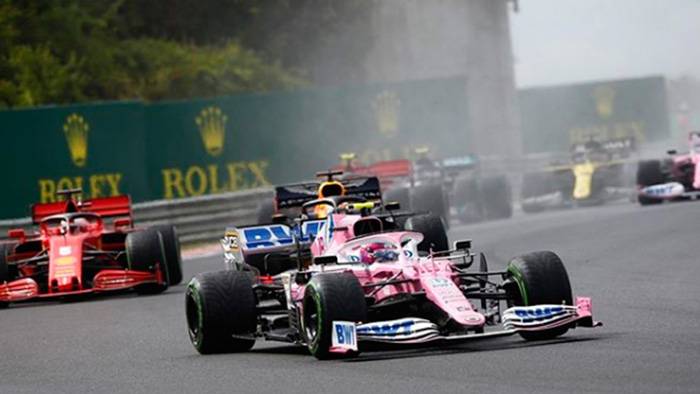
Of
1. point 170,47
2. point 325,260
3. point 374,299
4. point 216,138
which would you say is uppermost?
point 170,47

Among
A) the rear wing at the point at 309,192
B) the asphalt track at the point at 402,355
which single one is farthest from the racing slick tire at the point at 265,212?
the rear wing at the point at 309,192

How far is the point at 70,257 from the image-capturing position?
21.8 metres

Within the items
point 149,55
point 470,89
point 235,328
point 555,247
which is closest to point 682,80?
point 470,89

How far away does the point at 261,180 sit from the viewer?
3641 centimetres

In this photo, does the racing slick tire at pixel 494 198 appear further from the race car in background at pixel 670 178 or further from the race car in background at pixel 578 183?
the race car in background at pixel 670 178

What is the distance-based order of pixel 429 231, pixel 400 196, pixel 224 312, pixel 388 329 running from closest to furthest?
pixel 388 329
pixel 224 312
pixel 429 231
pixel 400 196

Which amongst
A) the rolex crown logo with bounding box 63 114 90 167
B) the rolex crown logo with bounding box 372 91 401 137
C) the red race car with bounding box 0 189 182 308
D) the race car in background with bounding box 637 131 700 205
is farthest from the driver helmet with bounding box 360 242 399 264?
the rolex crown logo with bounding box 372 91 401 137

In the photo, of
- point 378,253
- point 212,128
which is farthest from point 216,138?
point 378,253

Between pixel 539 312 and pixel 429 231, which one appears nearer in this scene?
pixel 539 312

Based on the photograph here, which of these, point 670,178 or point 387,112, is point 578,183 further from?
point 387,112

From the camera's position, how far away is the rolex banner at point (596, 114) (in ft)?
167

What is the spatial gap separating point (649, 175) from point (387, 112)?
9228 millimetres

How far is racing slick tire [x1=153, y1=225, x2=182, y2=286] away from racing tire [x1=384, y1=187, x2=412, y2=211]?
759cm

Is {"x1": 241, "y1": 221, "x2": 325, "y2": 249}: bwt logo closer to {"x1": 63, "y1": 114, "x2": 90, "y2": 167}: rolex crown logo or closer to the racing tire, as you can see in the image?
the racing tire
